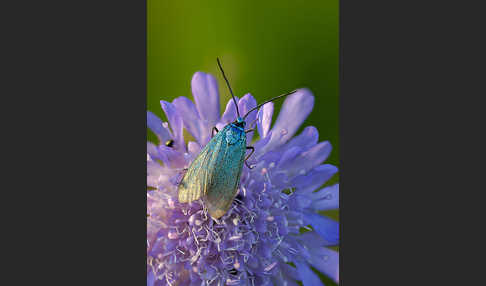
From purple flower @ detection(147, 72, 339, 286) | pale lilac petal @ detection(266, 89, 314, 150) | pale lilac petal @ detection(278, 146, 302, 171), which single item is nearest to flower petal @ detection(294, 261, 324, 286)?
purple flower @ detection(147, 72, 339, 286)

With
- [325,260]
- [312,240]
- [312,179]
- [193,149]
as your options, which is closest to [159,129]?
[193,149]

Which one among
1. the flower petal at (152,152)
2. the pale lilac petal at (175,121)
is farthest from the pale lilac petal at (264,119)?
the flower petal at (152,152)

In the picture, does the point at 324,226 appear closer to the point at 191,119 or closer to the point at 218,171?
the point at 218,171

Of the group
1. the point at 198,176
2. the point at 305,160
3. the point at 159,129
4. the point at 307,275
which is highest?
the point at 159,129

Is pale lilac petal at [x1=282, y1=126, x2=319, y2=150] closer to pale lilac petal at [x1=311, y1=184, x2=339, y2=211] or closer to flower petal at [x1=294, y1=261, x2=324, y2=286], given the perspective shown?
pale lilac petal at [x1=311, y1=184, x2=339, y2=211]

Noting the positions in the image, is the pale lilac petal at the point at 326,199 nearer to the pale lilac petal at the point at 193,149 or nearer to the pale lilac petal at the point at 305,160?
the pale lilac petal at the point at 305,160

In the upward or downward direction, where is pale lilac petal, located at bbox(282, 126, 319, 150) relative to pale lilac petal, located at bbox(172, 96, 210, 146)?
downward
